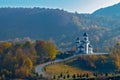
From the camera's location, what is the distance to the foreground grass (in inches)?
2577

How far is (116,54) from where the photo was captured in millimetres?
77562

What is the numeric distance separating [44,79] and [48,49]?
58.3 ft

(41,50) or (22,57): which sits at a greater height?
(41,50)

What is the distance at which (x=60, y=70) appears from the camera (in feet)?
221

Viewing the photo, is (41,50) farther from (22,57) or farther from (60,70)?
(60,70)

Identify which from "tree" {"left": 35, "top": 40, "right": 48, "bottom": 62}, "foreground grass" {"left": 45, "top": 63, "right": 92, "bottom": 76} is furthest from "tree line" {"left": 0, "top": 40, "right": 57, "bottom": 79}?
"foreground grass" {"left": 45, "top": 63, "right": 92, "bottom": 76}

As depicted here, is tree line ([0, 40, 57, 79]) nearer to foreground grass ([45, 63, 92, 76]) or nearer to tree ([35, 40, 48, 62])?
tree ([35, 40, 48, 62])

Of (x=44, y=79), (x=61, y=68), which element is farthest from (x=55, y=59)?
(x=44, y=79)

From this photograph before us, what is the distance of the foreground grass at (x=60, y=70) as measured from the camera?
65.5 m

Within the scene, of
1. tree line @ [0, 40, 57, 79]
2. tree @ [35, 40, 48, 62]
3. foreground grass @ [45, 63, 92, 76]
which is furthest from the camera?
tree @ [35, 40, 48, 62]

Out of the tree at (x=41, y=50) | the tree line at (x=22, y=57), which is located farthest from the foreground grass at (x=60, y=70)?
the tree at (x=41, y=50)

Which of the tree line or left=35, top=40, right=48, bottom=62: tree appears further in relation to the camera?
left=35, top=40, right=48, bottom=62: tree

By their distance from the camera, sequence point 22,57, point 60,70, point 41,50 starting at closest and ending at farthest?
1. point 60,70
2. point 22,57
3. point 41,50

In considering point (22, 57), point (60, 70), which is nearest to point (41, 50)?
point (22, 57)
